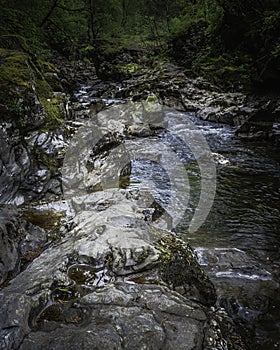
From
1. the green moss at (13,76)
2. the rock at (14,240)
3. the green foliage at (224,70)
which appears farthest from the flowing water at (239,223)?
the green foliage at (224,70)

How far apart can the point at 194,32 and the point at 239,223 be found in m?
18.9

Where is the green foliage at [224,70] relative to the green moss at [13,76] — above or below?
below

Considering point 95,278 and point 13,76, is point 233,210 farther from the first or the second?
point 13,76

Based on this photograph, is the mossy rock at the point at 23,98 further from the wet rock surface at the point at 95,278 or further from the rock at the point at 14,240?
the rock at the point at 14,240

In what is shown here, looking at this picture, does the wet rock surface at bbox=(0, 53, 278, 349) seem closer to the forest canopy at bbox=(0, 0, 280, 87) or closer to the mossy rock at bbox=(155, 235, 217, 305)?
the mossy rock at bbox=(155, 235, 217, 305)

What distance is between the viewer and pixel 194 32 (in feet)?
65.3

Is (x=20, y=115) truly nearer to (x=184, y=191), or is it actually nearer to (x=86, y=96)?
(x=184, y=191)

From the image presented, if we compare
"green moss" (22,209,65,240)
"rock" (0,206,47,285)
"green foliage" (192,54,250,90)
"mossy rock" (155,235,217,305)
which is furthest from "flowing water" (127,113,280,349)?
"green foliage" (192,54,250,90)

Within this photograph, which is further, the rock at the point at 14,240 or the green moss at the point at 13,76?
the green moss at the point at 13,76

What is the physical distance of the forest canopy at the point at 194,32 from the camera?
9.66 metres

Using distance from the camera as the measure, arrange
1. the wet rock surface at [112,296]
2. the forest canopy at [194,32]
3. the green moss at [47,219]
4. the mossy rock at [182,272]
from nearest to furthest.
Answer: the wet rock surface at [112,296]
the mossy rock at [182,272]
the green moss at [47,219]
the forest canopy at [194,32]

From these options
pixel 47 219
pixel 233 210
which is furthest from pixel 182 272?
pixel 233 210

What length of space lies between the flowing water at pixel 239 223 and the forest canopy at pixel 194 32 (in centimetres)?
453

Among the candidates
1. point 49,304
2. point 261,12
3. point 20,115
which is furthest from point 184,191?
point 261,12
